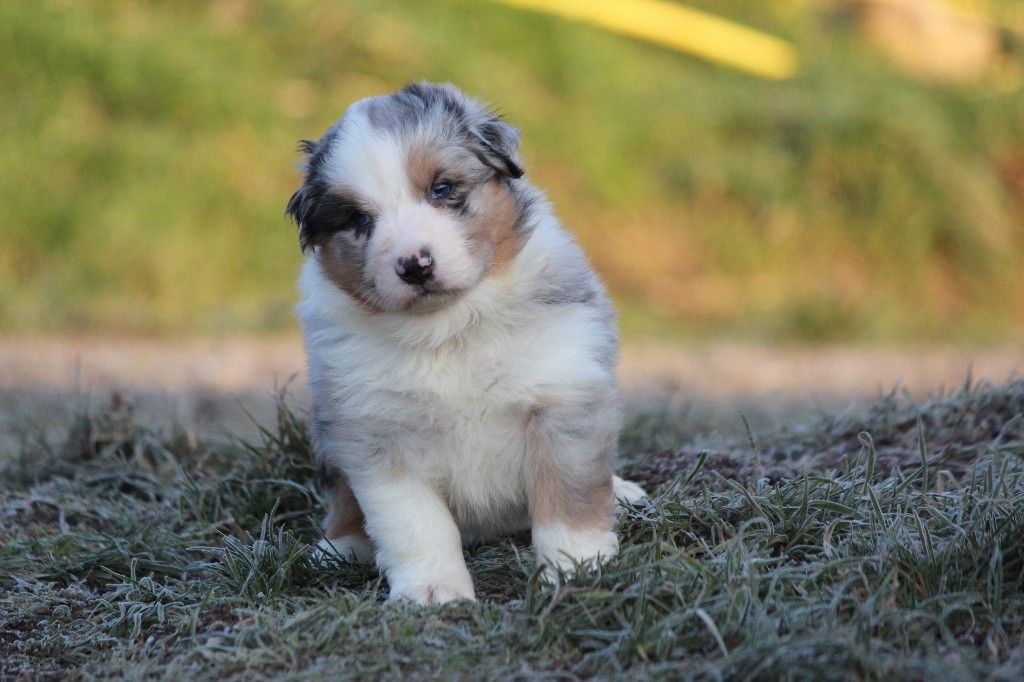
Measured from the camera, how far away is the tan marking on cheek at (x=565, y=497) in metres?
3.13

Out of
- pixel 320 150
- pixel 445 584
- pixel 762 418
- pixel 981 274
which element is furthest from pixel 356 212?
pixel 981 274

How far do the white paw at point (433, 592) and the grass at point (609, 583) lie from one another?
0.07 metres

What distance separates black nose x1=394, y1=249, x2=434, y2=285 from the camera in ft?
10.1

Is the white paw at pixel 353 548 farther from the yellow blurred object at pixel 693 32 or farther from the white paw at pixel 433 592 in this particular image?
the yellow blurred object at pixel 693 32

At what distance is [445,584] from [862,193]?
374 inches

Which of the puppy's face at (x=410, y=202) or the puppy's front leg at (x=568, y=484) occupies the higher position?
the puppy's face at (x=410, y=202)

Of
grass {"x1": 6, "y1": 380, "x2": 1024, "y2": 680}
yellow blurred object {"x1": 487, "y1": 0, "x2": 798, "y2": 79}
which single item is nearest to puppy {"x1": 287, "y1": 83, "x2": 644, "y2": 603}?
grass {"x1": 6, "y1": 380, "x2": 1024, "y2": 680}

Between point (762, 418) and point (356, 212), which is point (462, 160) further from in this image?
point (762, 418)

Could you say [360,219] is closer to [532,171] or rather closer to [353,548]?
[353,548]

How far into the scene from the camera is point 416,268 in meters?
3.10

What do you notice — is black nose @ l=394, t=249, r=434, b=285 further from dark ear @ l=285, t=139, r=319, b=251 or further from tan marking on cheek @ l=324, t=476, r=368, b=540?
tan marking on cheek @ l=324, t=476, r=368, b=540

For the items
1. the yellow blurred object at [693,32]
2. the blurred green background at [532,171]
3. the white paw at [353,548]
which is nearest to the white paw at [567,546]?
the white paw at [353,548]

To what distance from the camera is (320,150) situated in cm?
344

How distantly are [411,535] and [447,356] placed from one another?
1.79ft
